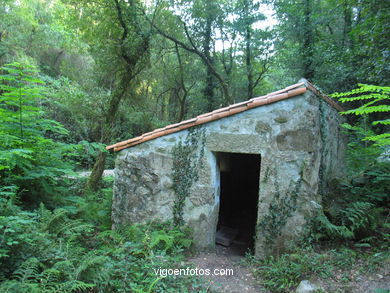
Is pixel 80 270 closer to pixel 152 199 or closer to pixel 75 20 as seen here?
pixel 152 199

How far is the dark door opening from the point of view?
538cm

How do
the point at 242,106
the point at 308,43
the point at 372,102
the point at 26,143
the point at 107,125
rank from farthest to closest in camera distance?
1. the point at 308,43
2. the point at 107,125
3. the point at 242,106
4. the point at 26,143
5. the point at 372,102

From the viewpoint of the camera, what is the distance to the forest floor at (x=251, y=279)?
9.42ft

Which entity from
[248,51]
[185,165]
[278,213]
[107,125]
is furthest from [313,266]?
[248,51]

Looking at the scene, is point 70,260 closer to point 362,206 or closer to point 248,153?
point 248,153

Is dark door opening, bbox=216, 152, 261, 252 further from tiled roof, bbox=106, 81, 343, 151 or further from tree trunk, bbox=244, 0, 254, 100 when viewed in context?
tree trunk, bbox=244, 0, 254, 100

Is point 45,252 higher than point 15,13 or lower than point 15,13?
lower

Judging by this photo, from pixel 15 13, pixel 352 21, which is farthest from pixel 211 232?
pixel 15 13

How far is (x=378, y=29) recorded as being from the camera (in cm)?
480

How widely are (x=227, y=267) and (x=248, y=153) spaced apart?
6.25ft

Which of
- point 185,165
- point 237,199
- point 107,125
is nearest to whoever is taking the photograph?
point 185,165

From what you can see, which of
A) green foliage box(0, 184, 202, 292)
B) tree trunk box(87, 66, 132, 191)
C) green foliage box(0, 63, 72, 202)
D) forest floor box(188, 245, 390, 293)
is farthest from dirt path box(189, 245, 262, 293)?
tree trunk box(87, 66, 132, 191)

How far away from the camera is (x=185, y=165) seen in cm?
433

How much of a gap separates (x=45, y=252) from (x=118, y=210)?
6.43 feet
